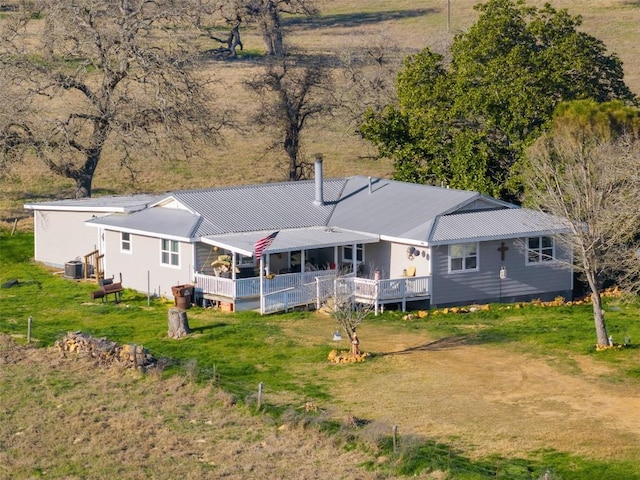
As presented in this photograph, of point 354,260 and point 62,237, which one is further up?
point 62,237

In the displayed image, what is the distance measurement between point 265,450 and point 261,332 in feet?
36.3

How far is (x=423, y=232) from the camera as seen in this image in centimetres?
4394

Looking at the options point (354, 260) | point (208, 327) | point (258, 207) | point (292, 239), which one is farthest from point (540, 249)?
point (208, 327)

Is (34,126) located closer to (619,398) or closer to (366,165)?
(366,165)

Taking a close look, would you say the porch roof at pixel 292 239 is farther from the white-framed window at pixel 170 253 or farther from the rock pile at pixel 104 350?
the rock pile at pixel 104 350

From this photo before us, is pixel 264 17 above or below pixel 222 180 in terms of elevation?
above

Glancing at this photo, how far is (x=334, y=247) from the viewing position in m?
45.6

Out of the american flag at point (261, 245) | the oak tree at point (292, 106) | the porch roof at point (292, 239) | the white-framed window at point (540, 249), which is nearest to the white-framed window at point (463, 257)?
the white-framed window at point (540, 249)

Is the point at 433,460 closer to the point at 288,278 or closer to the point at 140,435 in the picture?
the point at 140,435

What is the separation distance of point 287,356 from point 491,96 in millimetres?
18226

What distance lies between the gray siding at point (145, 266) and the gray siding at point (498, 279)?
320 inches

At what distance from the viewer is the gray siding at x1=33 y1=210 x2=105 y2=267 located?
167 ft

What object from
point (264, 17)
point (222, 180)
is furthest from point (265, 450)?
point (264, 17)

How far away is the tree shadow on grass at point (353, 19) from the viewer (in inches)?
4316
